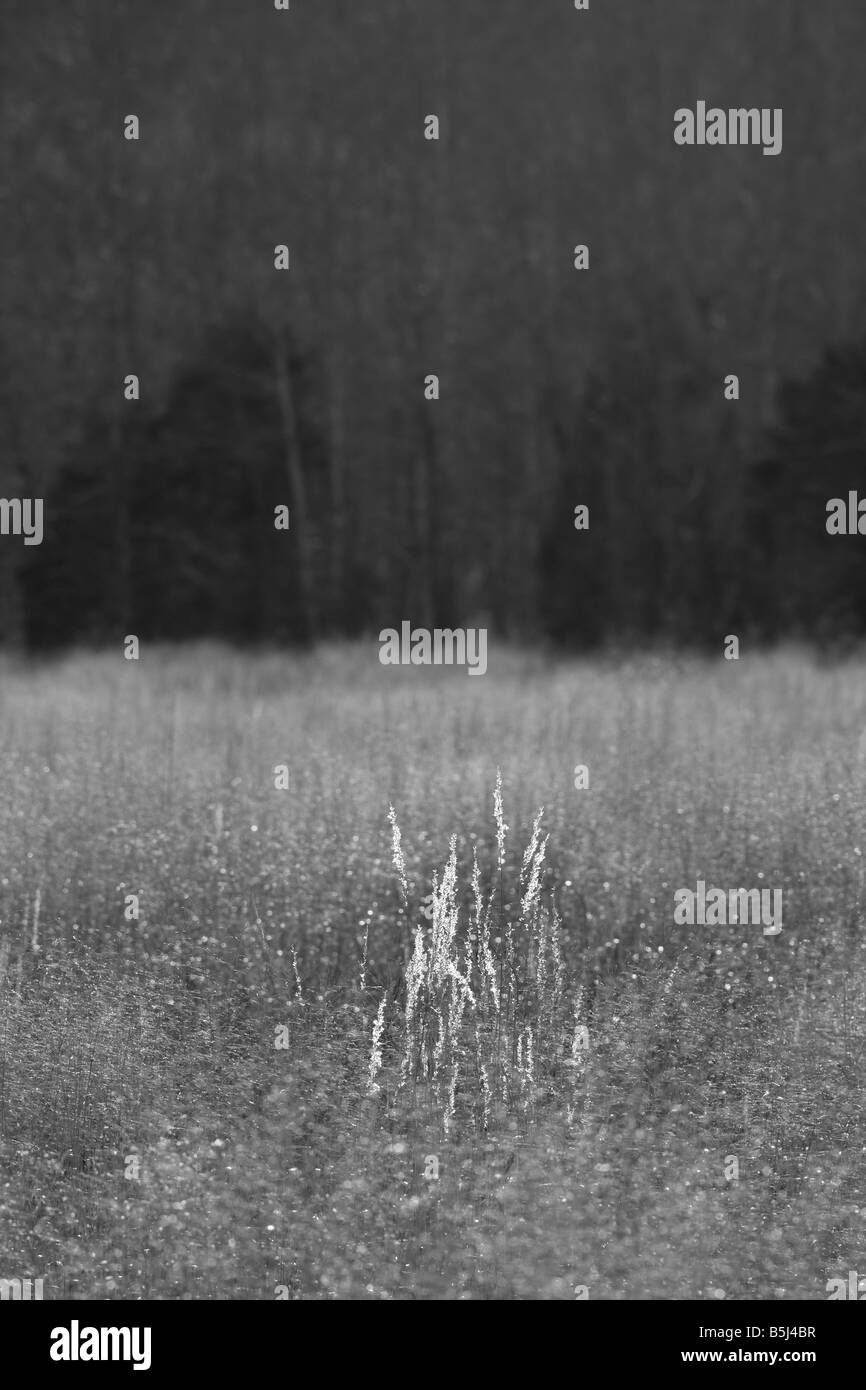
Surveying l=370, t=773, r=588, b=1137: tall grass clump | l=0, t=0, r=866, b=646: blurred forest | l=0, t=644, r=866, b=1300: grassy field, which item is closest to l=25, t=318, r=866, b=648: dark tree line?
l=0, t=0, r=866, b=646: blurred forest

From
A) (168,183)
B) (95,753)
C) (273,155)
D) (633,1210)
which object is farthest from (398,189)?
(633,1210)

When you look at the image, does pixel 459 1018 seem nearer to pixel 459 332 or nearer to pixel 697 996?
pixel 697 996

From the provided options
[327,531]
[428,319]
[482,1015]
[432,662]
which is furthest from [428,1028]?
[428,319]

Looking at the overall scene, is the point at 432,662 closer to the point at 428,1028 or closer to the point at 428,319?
the point at 428,319

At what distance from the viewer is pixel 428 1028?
19.7ft

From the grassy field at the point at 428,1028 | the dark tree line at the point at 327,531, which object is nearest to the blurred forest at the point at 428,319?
the dark tree line at the point at 327,531

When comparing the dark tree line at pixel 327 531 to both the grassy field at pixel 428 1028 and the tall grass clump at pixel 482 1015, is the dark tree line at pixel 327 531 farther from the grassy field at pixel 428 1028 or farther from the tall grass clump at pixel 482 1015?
the tall grass clump at pixel 482 1015

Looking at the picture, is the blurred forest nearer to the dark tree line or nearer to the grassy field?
the dark tree line

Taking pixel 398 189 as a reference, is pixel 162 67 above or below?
above

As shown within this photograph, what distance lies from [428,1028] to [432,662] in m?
12.1

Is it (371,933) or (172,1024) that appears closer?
(172,1024)

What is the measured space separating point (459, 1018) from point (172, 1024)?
47.4 inches

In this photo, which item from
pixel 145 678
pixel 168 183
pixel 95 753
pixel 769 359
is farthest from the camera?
pixel 769 359

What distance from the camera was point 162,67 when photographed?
25.2 m
